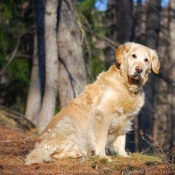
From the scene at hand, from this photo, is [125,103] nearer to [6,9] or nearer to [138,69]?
[138,69]

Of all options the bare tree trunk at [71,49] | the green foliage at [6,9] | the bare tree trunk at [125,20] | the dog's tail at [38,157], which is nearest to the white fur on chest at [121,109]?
the dog's tail at [38,157]

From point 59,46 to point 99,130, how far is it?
5.47 meters

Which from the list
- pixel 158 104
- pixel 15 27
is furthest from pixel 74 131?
pixel 158 104

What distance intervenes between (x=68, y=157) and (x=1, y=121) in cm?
482

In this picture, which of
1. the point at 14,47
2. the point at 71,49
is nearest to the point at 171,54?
the point at 14,47

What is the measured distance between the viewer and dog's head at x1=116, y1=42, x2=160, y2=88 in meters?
7.18

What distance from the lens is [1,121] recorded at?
11406 millimetres

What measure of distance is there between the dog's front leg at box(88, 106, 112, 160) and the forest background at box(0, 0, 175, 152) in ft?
10.5

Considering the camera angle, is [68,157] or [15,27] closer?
[68,157]

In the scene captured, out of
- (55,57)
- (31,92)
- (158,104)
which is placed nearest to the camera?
(55,57)

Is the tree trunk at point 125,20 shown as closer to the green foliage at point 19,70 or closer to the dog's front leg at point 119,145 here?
the green foliage at point 19,70

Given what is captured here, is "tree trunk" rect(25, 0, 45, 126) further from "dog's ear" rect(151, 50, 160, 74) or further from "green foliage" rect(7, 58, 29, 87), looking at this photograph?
"dog's ear" rect(151, 50, 160, 74)

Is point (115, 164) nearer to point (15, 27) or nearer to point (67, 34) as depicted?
point (67, 34)

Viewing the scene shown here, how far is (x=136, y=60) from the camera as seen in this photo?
7250mm
